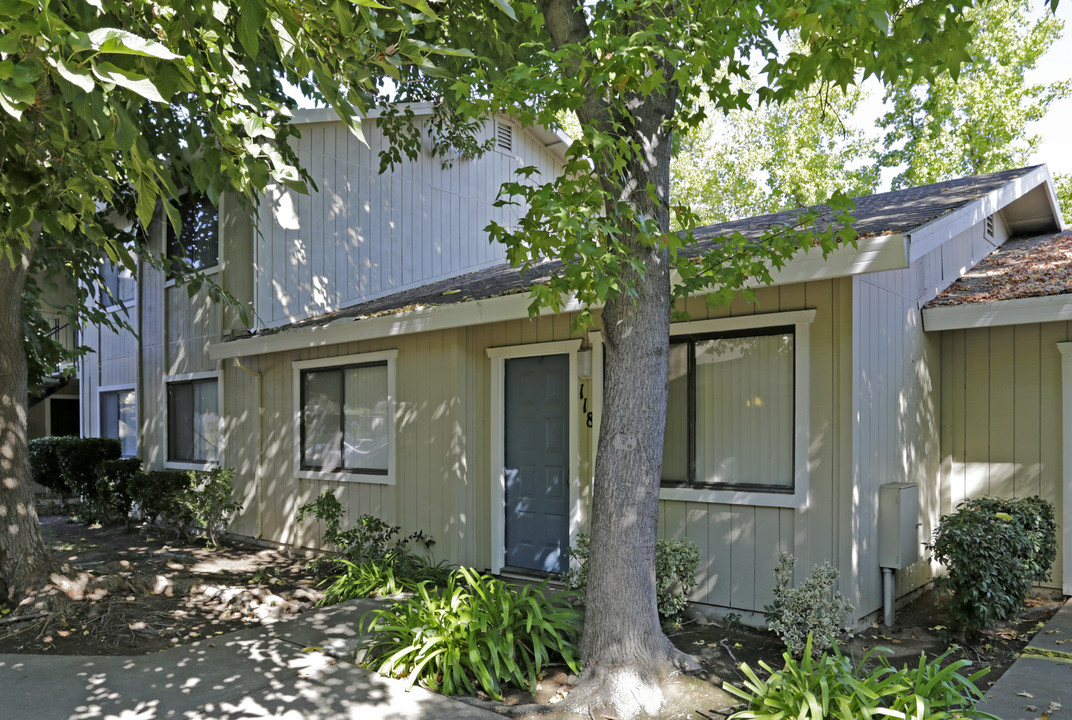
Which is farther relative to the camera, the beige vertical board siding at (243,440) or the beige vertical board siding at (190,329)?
the beige vertical board siding at (190,329)

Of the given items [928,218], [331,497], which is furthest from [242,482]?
[928,218]

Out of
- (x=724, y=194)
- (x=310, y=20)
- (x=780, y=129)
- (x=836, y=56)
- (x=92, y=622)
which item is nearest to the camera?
(x=310, y=20)

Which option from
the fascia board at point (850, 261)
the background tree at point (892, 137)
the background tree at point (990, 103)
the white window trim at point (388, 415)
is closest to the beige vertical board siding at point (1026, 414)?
the fascia board at point (850, 261)

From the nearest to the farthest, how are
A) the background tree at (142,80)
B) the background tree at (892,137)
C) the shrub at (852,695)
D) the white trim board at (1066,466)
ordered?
the background tree at (142,80) < the shrub at (852,695) < the white trim board at (1066,466) < the background tree at (892,137)

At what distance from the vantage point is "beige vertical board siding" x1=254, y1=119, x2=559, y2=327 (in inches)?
408

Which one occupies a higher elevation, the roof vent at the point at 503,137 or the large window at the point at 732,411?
the roof vent at the point at 503,137

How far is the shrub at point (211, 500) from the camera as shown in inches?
383

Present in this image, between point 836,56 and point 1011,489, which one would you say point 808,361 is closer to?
point 836,56

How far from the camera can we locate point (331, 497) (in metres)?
8.18

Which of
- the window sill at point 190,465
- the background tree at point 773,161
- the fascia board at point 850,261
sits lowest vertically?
the window sill at point 190,465

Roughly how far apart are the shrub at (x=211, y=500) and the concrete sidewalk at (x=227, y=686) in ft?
14.1

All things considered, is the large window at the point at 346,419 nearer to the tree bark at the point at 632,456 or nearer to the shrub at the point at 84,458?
the tree bark at the point at 632,456

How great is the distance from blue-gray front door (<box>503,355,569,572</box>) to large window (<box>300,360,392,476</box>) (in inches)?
67.9

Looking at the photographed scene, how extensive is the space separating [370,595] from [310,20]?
16.7ft
